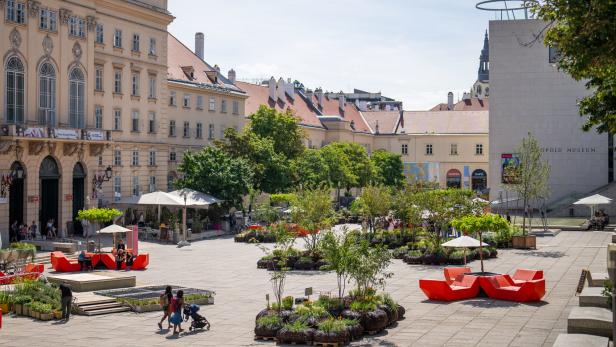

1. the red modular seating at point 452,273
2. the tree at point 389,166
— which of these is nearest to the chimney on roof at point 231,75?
the tree at point 389,166

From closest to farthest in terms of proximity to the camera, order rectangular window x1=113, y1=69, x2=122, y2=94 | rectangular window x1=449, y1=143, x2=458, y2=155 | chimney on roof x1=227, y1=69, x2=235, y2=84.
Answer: rectangular window x1=113, y1=69, x2=122, y2=94 < chimney on roof x1=227, y1=69, x2=235, y2=84 < rectangular window x1=449, y1=143, x2=458, y2=155

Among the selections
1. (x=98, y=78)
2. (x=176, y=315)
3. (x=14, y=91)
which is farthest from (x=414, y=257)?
(x=98, y=78)

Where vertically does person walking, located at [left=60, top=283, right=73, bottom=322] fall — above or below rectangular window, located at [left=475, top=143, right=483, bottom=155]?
below

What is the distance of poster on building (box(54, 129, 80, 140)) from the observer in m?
45.9

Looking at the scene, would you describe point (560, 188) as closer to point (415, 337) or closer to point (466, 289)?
point (466, 289)

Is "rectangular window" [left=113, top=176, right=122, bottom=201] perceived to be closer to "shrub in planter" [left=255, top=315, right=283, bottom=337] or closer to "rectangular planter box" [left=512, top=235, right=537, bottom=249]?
"rectangular planter box" [left=512, top=235, right=537, bottom=249]

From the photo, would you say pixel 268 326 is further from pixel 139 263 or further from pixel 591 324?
pixel 139 263

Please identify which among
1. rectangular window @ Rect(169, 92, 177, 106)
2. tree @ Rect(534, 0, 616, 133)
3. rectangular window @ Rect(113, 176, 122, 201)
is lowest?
rectangular window @ Rect(113, 176, 122, 201)

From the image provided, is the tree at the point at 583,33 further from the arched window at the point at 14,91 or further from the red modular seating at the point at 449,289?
the arched window at the point at 14,91

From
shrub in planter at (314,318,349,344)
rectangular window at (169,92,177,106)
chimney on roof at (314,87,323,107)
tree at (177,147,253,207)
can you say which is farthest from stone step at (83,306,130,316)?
chimney on roof at (314,87,323,107)

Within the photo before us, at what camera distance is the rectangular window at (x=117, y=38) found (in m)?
54.7

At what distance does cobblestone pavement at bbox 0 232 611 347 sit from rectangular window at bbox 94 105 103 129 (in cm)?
1855

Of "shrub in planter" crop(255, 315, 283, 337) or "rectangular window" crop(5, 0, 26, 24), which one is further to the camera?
"rectangular window" crop(5, 0, 26, 24)

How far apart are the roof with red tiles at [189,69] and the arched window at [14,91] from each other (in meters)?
22.7
